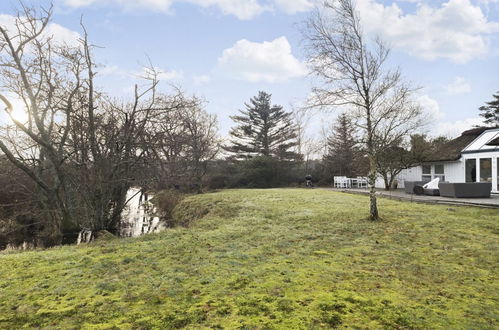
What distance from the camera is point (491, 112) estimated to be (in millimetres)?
36906

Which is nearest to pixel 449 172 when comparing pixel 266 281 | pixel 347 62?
pixel 347 62

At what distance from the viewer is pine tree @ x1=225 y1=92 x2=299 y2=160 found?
37.3m

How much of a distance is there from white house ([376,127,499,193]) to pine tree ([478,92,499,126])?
906 inches

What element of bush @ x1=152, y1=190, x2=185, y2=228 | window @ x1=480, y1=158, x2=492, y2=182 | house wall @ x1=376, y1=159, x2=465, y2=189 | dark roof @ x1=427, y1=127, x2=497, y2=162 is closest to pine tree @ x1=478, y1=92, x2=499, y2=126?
house wall @ x1=376, y1=159, x2=465, y2=189

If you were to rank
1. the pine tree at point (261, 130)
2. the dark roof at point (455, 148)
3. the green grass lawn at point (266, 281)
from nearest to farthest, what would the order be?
1. the green grass lawn at point (266, 281)
2. the dark roof at point (455, 148)
3. the pine tree at point (261, 130)

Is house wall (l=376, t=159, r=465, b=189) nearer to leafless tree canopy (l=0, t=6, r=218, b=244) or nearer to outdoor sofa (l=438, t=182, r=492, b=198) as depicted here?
outdoor sofa (l=438, t=182, r=492, b=198)

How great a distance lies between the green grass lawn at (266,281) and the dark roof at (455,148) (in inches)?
537

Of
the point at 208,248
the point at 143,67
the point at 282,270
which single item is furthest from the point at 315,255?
the point at 143,67

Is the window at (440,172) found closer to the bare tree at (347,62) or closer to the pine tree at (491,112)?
the bare tree at (347,62)

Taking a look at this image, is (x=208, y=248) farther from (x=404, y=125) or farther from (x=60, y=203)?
(x=404, y=125)

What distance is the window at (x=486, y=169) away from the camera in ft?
54.0

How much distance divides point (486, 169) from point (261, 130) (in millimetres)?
24904

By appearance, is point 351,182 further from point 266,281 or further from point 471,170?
point 266,281

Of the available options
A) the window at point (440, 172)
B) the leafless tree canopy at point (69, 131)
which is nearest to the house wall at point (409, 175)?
the window at point (440, 172)
